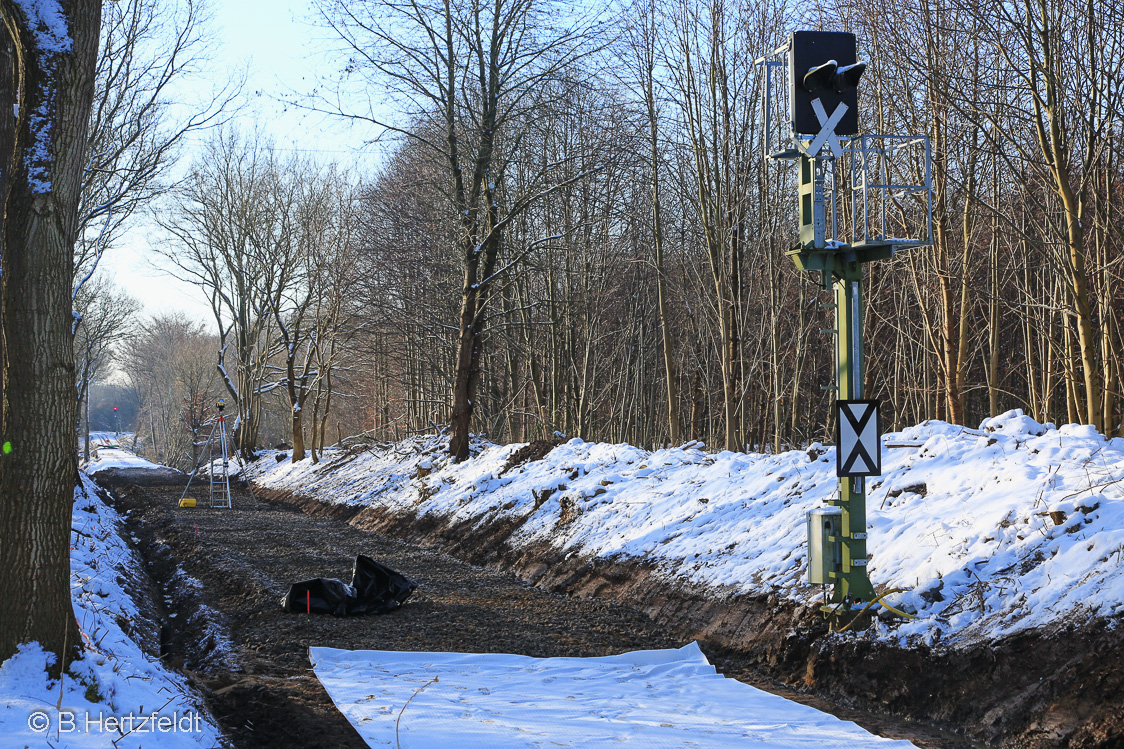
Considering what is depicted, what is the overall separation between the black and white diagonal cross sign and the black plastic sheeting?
5091 mm

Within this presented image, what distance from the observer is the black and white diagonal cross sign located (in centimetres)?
670

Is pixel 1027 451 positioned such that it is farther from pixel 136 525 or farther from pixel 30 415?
pixel 136 525

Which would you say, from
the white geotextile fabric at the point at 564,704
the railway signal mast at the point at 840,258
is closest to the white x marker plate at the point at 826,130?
the railway signal mast at the point at 840,258

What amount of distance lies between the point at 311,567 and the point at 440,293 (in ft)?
37.7

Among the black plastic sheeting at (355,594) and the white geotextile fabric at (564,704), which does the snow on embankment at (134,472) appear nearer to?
the black plastic sheeting at (355,594)

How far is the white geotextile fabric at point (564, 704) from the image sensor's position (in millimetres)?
5016

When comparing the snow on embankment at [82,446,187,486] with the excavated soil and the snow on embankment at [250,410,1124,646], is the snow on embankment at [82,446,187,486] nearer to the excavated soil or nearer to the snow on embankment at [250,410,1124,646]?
the excavated soil

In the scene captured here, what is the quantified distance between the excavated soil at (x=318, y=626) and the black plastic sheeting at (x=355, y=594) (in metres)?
0.16

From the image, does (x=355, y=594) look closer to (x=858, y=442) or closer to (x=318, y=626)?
(x=318, y=626)

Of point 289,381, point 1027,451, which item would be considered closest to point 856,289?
point 1027,451

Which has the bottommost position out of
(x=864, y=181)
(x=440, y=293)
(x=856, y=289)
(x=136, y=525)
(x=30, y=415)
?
(x=136, y=525)

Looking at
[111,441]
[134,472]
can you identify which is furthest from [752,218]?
[111,441]

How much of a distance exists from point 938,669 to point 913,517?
2170 millimetres

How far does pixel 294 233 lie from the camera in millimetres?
33156
